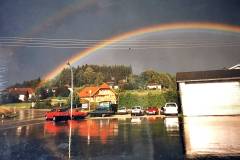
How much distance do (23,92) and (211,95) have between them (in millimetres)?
45049

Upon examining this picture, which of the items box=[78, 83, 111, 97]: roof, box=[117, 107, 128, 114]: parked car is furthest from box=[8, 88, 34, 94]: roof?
box=[117, 107, 128, 114]: parked car

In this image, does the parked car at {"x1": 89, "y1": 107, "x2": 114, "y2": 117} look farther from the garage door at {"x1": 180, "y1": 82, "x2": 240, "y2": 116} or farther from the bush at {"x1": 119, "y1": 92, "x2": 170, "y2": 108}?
the garage door at {"x1": 180, "y1": 82, "x2": 240, "y2": 116}

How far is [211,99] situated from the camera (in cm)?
3316

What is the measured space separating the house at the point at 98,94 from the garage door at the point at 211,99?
20052 millimetres

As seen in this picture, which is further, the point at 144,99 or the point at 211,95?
the point at 144,99

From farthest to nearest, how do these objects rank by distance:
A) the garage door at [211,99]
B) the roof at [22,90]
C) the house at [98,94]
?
1. the roof at [22,90]
2. the house at [98,94]
3. the garage door at [211,99]

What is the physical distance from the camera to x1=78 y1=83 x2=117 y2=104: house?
175ft

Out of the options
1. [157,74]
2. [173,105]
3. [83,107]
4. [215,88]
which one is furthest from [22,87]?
[215,88]

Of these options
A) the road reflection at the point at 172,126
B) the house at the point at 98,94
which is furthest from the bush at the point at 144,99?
the road reflection at the point at 172,126

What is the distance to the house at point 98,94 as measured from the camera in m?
53.5

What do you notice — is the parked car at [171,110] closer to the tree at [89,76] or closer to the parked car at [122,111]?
the parked car at [122,111]

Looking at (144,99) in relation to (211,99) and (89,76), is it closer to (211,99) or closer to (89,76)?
(211,99)

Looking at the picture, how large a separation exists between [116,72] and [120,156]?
2713 inches

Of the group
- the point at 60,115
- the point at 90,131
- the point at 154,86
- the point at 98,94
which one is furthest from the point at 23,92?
the point at 90,131
